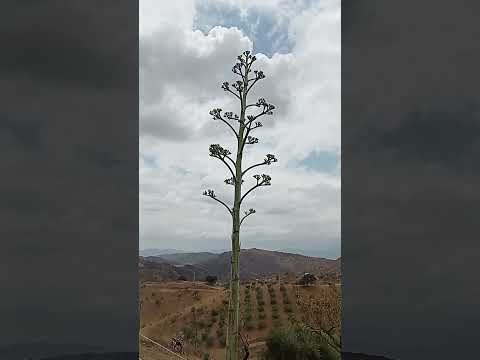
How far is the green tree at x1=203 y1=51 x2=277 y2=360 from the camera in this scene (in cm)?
265

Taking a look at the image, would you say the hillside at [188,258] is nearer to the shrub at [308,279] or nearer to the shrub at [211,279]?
the shrub at [211,279]

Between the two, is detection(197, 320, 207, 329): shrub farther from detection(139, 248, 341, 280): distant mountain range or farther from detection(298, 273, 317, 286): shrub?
detection(298, 273, 317, 286): shrub

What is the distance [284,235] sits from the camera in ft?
11.0
